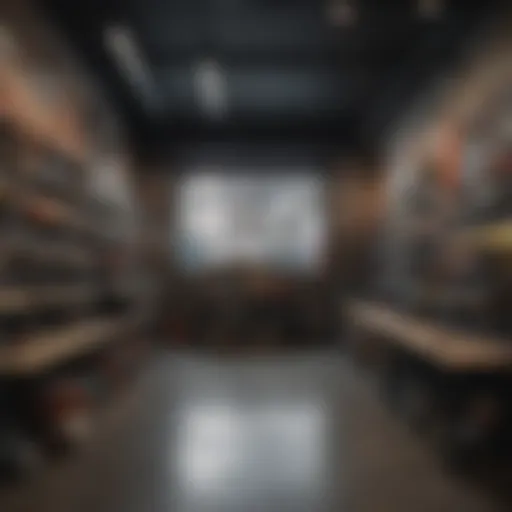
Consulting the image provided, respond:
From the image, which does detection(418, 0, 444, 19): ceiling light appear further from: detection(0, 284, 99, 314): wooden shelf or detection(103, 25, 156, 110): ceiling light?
detection(0, 284, 99, 314): wooden shelf

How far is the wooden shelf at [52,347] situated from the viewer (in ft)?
11.3

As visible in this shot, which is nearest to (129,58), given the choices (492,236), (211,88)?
(211,88)

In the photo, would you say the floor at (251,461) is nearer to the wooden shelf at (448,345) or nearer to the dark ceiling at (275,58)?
the wooden shelf at (448,345)

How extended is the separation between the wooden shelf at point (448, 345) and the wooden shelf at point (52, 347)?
90.8 inches

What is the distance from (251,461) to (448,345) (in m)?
1.38

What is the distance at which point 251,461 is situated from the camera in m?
3.68

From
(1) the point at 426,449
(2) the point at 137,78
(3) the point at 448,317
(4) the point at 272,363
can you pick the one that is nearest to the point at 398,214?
(4) the point at 272,363

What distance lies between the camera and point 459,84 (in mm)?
4996

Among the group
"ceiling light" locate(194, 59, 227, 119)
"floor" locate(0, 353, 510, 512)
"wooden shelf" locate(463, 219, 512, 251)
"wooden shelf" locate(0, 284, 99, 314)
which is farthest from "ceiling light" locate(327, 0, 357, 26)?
"floor" locate(0, 353, 510, 512)

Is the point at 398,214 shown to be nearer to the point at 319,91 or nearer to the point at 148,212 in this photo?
the point at 319,91

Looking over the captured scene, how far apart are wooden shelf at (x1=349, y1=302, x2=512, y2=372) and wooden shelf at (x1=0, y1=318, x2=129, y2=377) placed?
7.56ft

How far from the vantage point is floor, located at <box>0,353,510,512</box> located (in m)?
2.97

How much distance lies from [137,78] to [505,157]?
170 inches

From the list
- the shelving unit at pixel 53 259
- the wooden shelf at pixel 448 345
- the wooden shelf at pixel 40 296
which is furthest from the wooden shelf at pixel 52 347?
the wooden shelf at pixel 448 345
